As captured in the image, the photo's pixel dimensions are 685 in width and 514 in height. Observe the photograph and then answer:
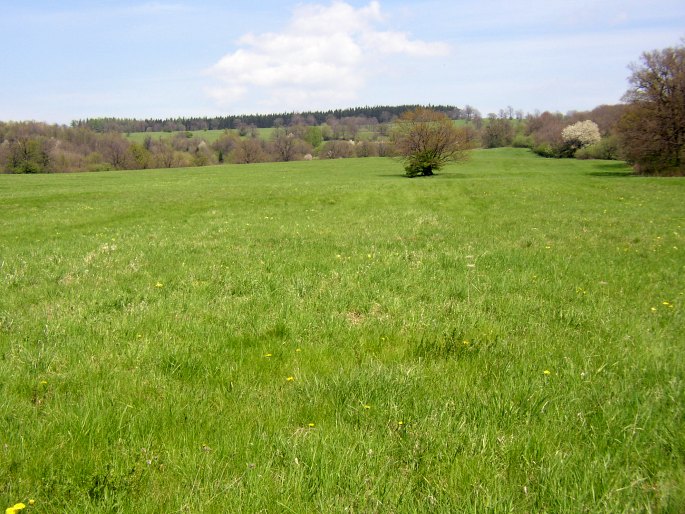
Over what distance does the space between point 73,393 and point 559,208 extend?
76.9ft

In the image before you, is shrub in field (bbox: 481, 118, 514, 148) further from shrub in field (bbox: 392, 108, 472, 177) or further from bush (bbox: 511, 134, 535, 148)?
shrub in field (bbox: 392, 108, 472, 177)

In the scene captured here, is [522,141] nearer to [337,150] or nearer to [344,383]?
[337,150]

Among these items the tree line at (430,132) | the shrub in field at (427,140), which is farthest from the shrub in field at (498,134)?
the shrub in field at (427,140)

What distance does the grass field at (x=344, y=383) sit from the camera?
9.37ft

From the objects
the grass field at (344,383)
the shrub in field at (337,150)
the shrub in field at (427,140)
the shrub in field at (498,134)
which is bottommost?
the grass field at (344,383)

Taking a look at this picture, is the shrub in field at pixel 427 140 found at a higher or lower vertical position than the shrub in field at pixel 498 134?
lower

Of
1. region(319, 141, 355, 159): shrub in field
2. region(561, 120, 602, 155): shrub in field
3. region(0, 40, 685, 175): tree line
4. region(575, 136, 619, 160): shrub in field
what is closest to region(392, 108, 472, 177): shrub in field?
region(0, 40, 685, 175): tree line

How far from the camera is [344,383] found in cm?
421

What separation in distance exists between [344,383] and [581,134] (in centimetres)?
11207

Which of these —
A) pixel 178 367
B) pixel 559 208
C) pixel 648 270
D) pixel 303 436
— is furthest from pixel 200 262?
pixel 559 208

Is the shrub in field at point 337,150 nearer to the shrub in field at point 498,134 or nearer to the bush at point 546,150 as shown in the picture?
the shrub in field at point 498,134

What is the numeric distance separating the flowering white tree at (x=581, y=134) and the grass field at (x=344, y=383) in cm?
10271

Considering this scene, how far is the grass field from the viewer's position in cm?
286

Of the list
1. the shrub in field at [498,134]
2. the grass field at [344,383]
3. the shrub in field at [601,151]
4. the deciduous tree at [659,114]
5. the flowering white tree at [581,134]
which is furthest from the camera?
the shrub in field at [498,134]
